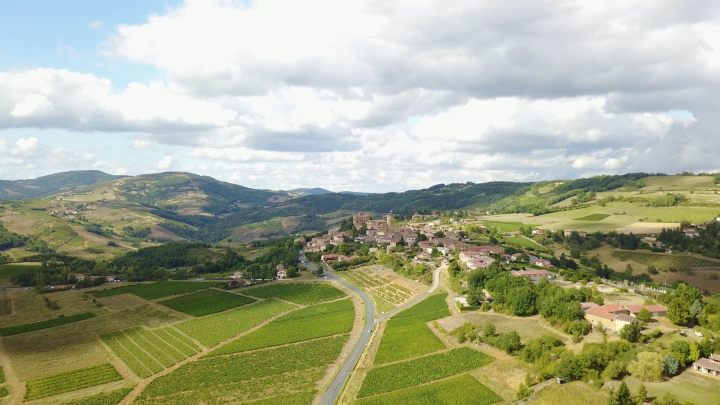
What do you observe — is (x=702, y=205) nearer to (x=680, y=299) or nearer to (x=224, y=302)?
(x=680, y=299)

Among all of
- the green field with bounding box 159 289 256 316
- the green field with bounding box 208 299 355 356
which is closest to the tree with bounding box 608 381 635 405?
the green field with bounding box 208 299 355 356

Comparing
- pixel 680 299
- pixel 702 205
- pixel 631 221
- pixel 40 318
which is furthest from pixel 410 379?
pixel 702 205

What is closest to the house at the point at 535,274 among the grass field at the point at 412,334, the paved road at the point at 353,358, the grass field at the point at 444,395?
the grass field at the point at 412,334

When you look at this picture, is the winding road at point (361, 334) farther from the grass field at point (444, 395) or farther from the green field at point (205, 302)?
the green field at point (205, 302)

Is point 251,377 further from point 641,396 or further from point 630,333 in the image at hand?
point 630,333

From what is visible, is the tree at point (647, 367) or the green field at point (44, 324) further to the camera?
Answer: the green field at point (44, 324)

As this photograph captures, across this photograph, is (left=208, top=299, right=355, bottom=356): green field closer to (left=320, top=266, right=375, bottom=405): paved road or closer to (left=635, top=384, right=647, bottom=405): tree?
(left=320, top=266, right=375, bottom=405): paved road
